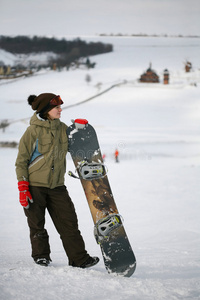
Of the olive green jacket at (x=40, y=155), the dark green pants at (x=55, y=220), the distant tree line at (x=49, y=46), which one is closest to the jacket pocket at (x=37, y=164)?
the olive green jacket at (x=40, y=155)

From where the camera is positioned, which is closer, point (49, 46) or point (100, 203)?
point (100, 203)

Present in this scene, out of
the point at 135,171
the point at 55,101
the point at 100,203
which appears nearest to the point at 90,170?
the point at 100,203

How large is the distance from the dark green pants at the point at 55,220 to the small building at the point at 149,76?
7470 millimetres

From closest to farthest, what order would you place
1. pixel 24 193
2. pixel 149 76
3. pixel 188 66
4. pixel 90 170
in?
pixel 24 193
pixel 90 170
pixel 188 66
pixel 149 76

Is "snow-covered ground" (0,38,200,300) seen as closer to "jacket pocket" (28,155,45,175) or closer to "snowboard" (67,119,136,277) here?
"snowboard" (67,119,136,277)

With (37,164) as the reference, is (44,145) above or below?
above

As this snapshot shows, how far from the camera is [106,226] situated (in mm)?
2293

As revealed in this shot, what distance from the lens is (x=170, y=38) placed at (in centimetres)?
864

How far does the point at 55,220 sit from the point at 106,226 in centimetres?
31

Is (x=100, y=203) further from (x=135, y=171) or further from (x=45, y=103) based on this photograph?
(x=135, y=171)

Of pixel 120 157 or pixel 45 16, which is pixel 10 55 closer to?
pixel 45 16

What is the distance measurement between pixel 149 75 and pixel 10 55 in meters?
3.35

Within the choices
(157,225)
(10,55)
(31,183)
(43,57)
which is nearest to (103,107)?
(43,57)

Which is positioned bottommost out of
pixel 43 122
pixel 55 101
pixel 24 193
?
pixel 24 193
